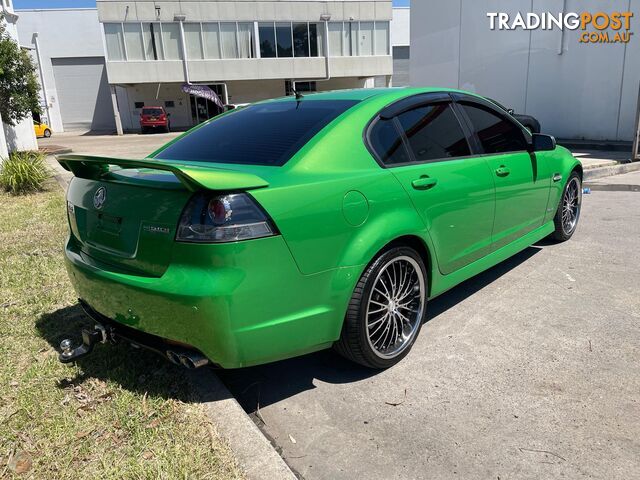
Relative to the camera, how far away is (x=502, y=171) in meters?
4.04

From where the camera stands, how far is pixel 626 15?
43.4 feet

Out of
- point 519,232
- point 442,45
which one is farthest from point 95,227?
point 442,45

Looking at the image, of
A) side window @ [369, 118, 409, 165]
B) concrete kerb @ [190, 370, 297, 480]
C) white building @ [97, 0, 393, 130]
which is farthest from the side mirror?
white building @ [97, 0, 393, 130]

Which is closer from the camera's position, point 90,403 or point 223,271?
point 223,271

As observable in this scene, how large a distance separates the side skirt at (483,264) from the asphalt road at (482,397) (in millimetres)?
333

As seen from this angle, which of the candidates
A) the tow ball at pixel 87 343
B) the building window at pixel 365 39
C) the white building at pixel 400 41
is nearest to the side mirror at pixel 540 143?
the tow ball at pixel 87 343

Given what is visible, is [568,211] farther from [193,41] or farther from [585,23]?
[193,41]

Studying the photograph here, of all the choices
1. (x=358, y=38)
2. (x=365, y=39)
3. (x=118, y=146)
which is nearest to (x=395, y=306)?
(x=118, y=146)

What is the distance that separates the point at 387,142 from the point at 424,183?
1.15ft

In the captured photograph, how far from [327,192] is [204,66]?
129ft

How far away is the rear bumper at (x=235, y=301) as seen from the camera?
7.80 feet

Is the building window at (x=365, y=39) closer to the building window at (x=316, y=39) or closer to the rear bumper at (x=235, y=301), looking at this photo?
the building window at (x=316, y=39)

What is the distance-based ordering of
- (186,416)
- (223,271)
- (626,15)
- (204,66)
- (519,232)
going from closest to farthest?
1. (223,271)
2. (186,416)
3. (519,232)
4. (626,15)
5. (204,66)

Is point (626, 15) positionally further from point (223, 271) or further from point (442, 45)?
point (223, 271)
